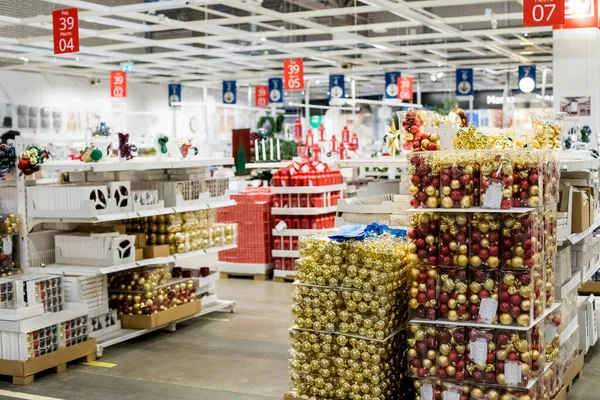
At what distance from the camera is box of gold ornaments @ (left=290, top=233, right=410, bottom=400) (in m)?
4.67

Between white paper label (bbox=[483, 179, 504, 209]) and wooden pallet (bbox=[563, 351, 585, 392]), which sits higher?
white paper label (bbox=[483, 179, 504, 209])

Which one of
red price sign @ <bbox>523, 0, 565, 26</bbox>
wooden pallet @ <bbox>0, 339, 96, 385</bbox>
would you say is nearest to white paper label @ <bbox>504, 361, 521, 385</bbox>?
wooden pallet @ <bbox>0, 339, 96, 385</bbox>

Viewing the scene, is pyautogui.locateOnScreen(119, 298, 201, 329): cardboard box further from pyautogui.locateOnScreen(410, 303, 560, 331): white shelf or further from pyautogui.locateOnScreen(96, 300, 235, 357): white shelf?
pyautogui.locateOnScreen(410, 303, 560, 331): white shelf

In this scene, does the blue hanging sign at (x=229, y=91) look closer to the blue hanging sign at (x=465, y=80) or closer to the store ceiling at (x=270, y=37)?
the store ceiling at (x=270, y=37)

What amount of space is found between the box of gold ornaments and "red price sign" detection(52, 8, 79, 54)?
20.3ft

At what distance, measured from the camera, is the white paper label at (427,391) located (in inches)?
180

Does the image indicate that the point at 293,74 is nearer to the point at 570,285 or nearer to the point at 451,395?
the point at 570,285

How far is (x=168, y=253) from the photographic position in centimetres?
762

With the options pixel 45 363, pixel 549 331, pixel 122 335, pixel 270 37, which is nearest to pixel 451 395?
pixel 549 331

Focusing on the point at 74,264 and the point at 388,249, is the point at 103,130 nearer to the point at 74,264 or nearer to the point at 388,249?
the point at 74,264

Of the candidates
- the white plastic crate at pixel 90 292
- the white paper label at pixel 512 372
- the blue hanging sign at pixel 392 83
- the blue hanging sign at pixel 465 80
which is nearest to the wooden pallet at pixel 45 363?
the white plastic crate at pixel 90 292

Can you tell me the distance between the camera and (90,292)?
6.89 metres

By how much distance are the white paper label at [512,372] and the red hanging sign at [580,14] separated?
6303 mm

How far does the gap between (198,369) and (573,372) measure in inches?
118
